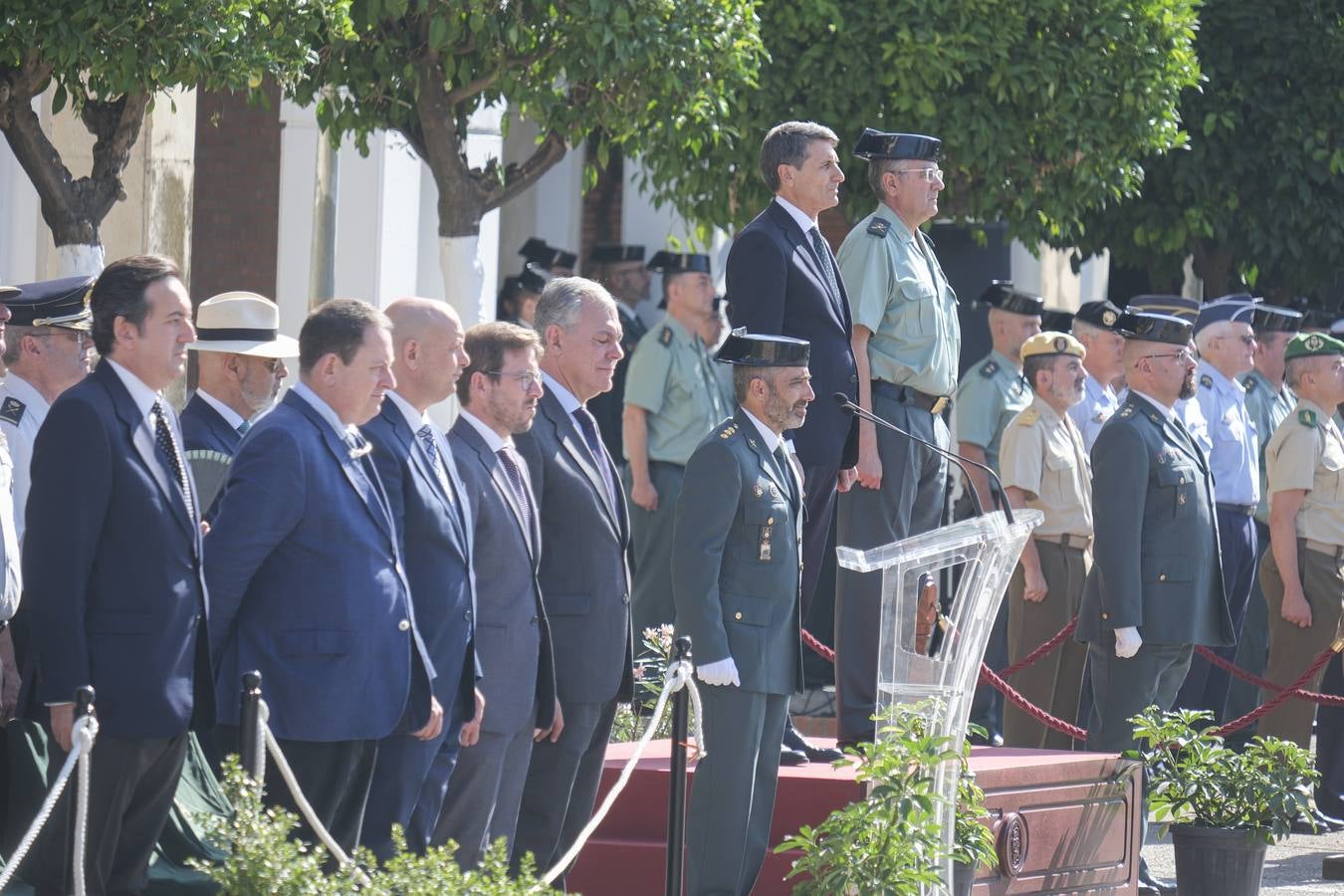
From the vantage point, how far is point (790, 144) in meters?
7.93

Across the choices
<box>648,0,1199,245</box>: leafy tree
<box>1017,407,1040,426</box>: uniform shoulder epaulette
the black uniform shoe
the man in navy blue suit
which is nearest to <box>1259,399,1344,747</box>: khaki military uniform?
<box>1017,407,1040,426</box>: uniform shoulder epaulette

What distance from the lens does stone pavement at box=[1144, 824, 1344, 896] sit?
936cm

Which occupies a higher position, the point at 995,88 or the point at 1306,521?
the point at 995,88

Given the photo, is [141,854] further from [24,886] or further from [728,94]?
[728,94]

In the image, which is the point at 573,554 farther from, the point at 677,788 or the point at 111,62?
the point at 111,62

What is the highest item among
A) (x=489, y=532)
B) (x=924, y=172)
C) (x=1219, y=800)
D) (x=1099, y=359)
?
(x=924, y=172)

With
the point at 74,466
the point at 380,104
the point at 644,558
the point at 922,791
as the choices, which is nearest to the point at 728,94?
the point at 380,104

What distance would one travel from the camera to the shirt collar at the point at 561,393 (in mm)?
7043

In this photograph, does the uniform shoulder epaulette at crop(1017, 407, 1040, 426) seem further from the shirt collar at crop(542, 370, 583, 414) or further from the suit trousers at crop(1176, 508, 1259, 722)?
the shirt collar at crop(542, 370, 583, 414)

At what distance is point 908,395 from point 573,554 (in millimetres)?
1665

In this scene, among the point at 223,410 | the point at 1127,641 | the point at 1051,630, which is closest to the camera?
the point at 223,410

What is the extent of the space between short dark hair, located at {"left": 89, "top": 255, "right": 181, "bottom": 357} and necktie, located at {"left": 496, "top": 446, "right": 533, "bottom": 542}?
49.0 inches

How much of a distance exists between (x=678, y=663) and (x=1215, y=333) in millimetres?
6060

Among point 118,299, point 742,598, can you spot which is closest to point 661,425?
point 742,598
